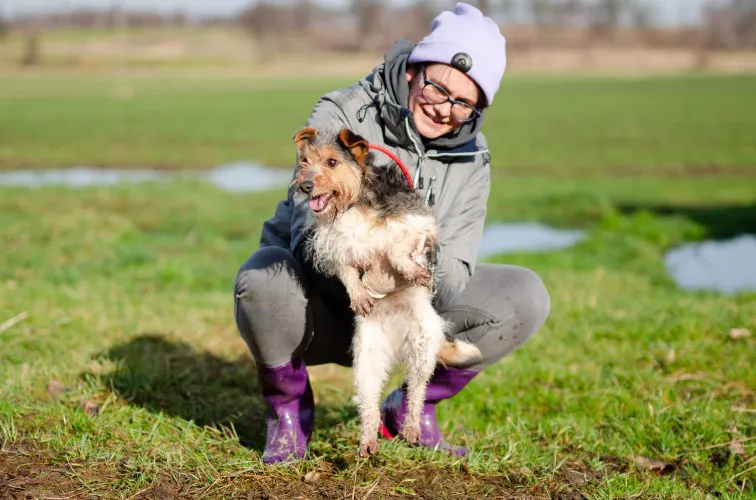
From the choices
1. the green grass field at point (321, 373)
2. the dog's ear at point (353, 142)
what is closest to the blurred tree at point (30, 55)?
the green grass field at point (321, 373)

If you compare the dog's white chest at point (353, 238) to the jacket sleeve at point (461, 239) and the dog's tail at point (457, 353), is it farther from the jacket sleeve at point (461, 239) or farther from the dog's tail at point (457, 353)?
the dog's tail at point (457, 353)

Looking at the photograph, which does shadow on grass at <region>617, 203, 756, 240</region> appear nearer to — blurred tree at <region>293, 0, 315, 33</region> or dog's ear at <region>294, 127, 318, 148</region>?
dog's ear at <region>294, 127, 318, 148</region>

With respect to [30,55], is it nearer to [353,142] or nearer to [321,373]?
[321,373]

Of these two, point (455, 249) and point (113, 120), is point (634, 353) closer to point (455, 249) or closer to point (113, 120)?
point (455, 249)

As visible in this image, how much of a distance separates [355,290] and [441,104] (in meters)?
1.25

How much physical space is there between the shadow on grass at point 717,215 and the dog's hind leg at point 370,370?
11877 millimetres

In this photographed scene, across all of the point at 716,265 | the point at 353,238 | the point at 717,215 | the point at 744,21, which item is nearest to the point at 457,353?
the point at 353,238

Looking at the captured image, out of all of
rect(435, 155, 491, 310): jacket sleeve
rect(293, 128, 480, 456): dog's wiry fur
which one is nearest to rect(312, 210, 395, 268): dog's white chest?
rect(293, 128, 480, 456): dog's wiry fur

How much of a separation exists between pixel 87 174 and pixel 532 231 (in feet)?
43.8

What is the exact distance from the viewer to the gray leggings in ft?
14.7

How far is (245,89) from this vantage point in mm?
59750

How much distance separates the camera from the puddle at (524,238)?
1375cm

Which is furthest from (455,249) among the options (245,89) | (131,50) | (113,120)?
(131,50)

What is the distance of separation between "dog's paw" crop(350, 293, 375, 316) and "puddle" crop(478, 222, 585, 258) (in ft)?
28.7
